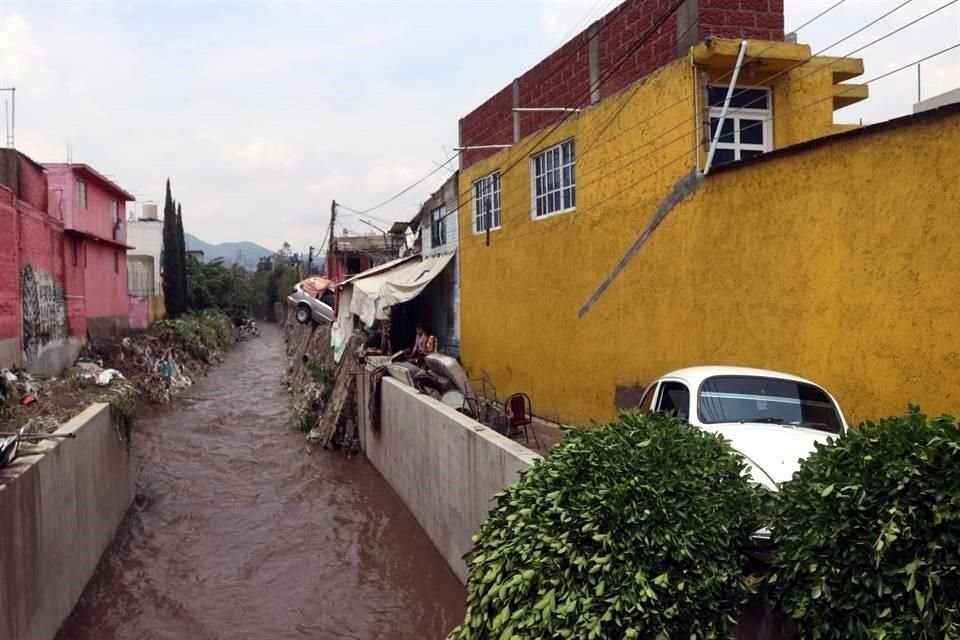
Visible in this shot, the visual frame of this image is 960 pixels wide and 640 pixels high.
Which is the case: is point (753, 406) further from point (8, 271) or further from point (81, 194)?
point (81, 194)

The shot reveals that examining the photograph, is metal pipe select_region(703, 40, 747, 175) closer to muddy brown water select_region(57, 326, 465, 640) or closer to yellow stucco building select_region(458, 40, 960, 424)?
yellow stucco building select_region(458, 40, 960, 424)

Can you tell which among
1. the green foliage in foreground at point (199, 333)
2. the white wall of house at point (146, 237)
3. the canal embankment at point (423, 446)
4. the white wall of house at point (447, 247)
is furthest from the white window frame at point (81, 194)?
the white wall of house at point (146, 237)

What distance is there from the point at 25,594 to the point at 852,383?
804 centimetres

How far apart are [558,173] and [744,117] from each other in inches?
162

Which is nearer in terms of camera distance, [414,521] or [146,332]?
[414,521]

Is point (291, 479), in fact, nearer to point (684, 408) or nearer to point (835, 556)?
point (684, 408)

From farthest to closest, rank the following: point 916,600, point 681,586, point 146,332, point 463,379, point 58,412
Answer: point 146,332 → point 463,379 → point 58,412 → point 681,586 → point 916,600

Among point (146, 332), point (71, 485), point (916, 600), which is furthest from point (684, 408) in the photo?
point (146, 332)

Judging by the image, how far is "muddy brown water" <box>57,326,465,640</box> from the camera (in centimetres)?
943

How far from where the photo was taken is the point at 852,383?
7605 millimetres

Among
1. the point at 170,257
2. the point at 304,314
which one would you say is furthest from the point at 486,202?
the point at 170,257

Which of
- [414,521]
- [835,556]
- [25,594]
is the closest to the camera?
[835,556]

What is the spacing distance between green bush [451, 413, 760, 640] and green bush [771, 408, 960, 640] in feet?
1.31

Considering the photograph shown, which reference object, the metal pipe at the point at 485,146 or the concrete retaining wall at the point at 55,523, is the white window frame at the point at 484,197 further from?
the concrete retaining wall at the point at 55,523
